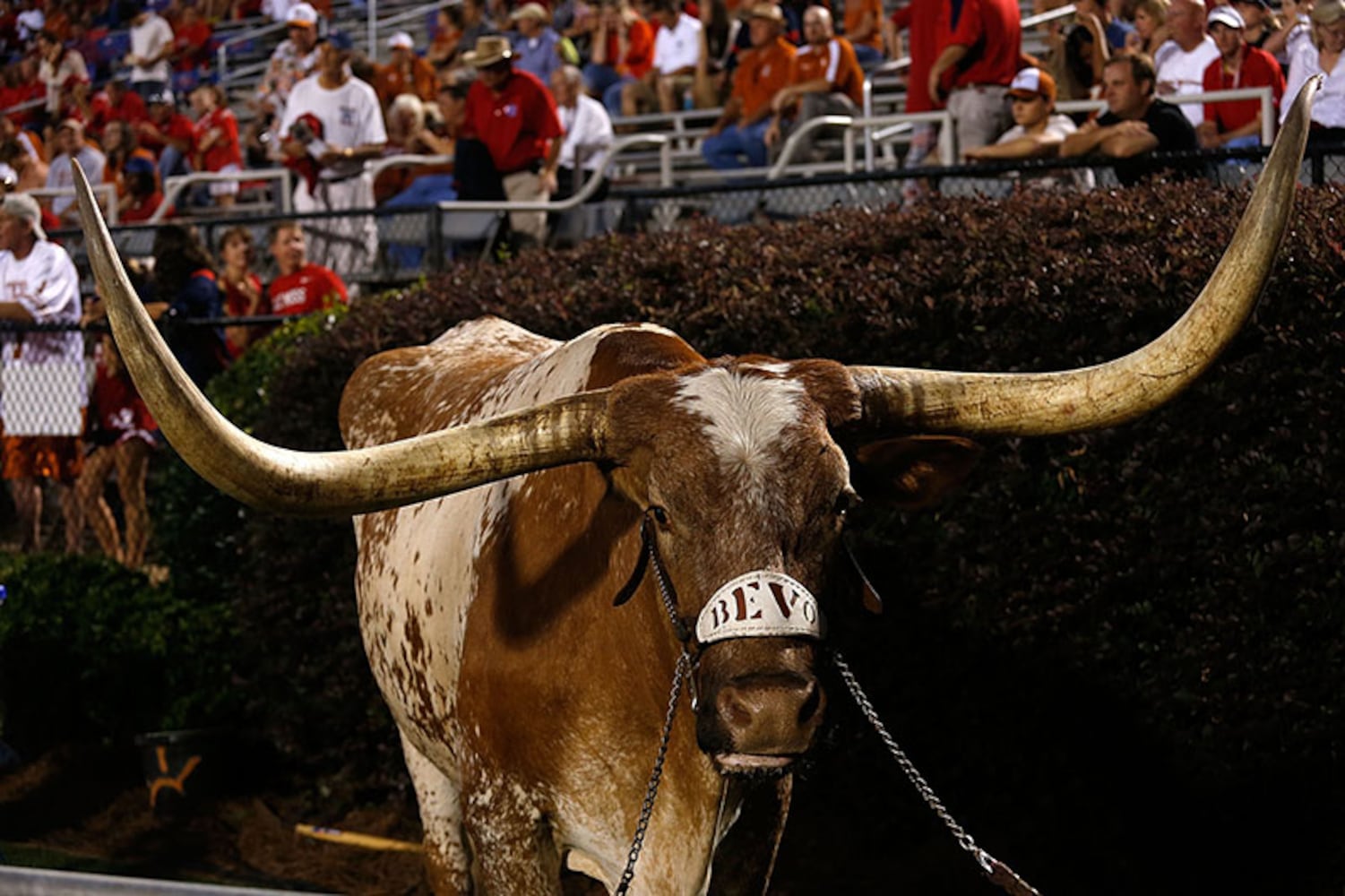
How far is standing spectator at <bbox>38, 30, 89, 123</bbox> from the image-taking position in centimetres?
2330

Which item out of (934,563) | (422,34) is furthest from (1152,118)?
(422,34)

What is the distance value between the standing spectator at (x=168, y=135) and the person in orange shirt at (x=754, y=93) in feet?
22.6

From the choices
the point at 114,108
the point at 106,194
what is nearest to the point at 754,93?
the point at 106,194

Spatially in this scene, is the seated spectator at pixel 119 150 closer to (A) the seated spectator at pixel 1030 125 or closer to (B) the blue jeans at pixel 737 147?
(B) the blue jeans at pixel 737 147

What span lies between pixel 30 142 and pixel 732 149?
31.2 feet

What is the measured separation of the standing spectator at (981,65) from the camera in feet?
33.2

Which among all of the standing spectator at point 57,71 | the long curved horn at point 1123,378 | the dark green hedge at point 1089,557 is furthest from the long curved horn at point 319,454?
the standing spectator at point 57,71

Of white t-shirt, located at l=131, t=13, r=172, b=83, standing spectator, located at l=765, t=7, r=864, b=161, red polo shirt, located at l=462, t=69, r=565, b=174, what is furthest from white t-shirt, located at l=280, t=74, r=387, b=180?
white t-shirt, located at l=131, t=13, r=172, b=83

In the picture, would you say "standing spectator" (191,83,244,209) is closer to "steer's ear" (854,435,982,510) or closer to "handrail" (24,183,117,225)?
"handrail" (24,183,117,225)

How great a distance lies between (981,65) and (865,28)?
4416mm

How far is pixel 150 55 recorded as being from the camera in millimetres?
22344

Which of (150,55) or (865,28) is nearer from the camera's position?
(865,28)

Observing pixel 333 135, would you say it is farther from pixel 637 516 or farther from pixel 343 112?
pixel 637 516

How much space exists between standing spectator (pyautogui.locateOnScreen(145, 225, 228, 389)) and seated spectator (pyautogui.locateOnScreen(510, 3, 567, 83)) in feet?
14.8
